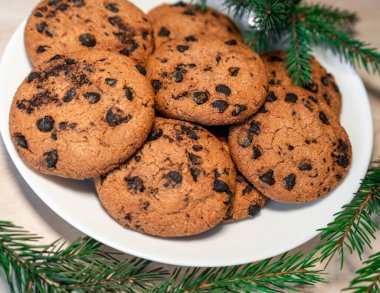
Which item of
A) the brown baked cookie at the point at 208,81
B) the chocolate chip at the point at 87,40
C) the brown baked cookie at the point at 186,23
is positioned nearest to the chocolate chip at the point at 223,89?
the brown baked cookie at the point at 208,81

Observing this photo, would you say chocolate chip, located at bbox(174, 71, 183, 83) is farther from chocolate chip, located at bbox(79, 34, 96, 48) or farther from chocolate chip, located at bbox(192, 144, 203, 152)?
chocolate chip, located at bbox(79, 34, 96, 48)

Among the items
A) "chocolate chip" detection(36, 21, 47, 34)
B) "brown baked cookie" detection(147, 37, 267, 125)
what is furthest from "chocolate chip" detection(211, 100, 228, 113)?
"chocolate chip" detection(36, 21, 47, 34)

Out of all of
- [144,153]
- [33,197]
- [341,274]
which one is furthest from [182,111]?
[341,274]

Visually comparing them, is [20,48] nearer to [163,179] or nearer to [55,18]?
[55,18]

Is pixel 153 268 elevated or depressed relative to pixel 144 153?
depressed

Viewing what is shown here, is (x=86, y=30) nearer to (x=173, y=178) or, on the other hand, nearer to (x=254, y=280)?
(x=173, y=178)
